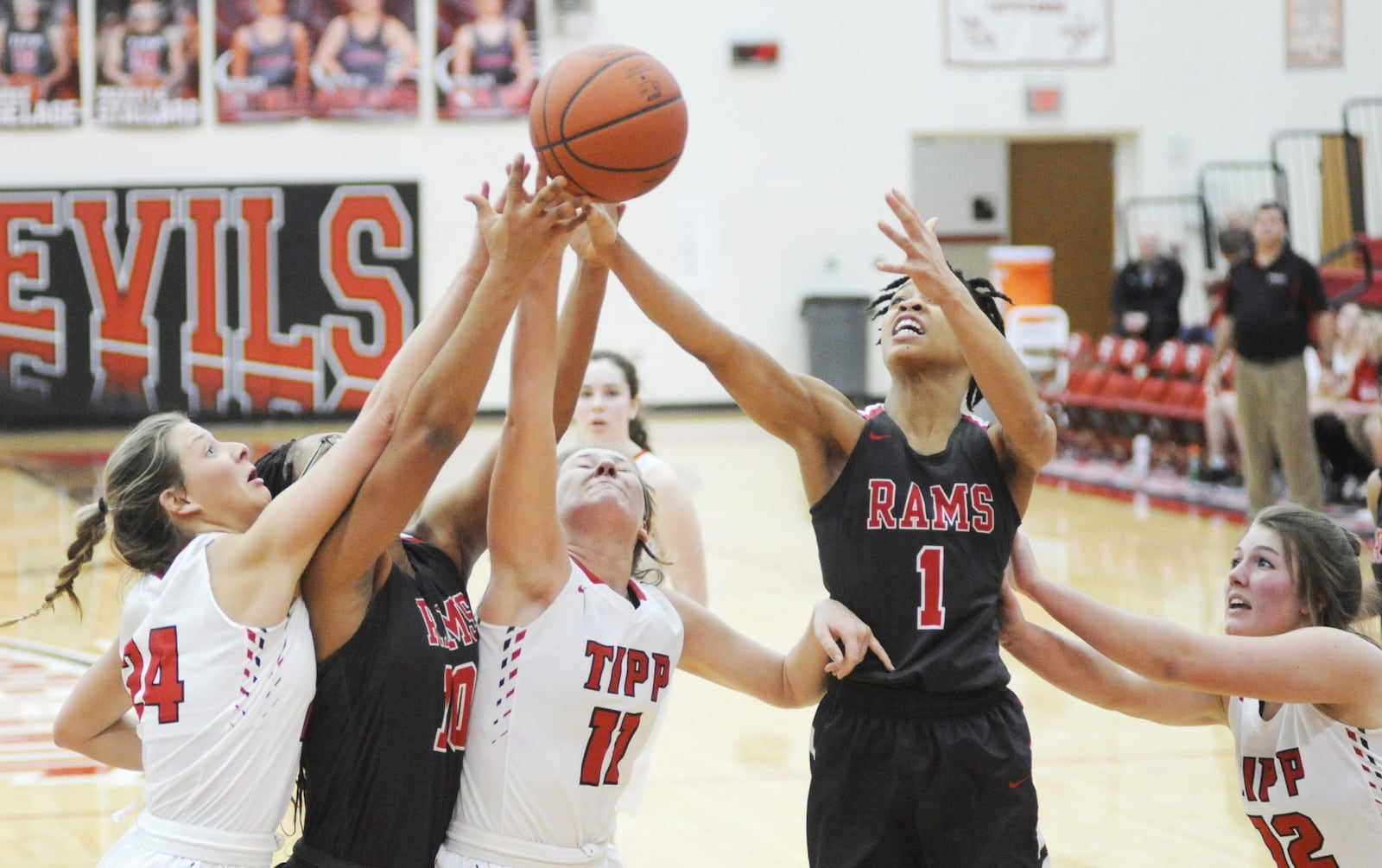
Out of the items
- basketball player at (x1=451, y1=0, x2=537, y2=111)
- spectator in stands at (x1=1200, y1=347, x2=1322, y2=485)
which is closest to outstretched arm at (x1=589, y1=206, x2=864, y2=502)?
spectator in stands at (x1=1200, y1=347, x2=1322, y2=485)

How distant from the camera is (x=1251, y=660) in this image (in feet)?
9.86

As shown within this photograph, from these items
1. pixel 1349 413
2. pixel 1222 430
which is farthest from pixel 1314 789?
pixel 1222 430

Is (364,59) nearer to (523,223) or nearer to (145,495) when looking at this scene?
(145,495)

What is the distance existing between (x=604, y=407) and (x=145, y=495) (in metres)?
2.45

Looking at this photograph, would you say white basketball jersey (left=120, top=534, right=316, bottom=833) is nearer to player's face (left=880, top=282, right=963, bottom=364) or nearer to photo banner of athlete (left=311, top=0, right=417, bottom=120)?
player's face (left=880, top=282, right=963, bottom=364)

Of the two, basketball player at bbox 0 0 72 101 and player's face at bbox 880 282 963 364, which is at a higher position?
basketball player at bbox 0 0 72 101

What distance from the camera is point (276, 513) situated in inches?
106

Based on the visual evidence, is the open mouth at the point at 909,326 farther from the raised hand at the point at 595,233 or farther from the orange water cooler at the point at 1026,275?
the orange water cooler at the point at 1026,275

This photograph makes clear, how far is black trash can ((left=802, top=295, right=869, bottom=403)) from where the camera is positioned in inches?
715

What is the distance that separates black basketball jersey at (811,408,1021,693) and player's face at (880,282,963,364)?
0.19 meters

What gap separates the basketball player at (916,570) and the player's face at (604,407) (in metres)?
1.89

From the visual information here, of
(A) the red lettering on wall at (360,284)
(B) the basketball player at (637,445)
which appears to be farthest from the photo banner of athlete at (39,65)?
(B) the basketball player at (637,445)

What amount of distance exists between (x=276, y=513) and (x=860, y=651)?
1151 mm

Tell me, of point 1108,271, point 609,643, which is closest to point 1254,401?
point 609,643
